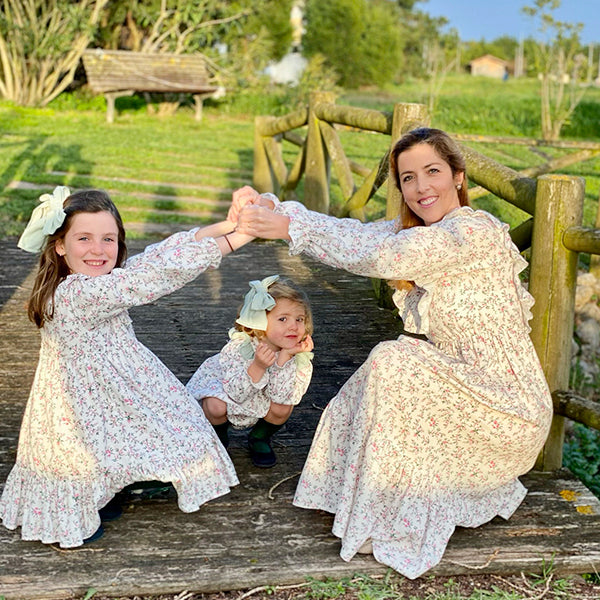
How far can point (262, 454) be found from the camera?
3.61 metres

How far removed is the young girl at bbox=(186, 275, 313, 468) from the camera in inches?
137

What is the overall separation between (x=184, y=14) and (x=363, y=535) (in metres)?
20.8

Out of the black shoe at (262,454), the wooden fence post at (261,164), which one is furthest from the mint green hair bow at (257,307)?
the wooden fence post at (261,164)

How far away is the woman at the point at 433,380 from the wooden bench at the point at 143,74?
17172 millimetres

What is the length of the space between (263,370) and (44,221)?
38.8 inches

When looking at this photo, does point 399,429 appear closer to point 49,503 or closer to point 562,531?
point 562,531

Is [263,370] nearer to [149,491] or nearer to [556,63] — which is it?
[149,491]

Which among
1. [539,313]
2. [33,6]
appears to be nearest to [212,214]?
[539,313]

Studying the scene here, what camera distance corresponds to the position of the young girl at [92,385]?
2.98 meters

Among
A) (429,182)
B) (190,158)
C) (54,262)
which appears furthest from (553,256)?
(190,158)

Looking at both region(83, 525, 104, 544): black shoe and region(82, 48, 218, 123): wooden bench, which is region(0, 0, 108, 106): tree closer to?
region(82, 48, 218, 123): wooden bench

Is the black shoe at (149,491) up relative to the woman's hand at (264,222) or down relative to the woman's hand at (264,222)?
down

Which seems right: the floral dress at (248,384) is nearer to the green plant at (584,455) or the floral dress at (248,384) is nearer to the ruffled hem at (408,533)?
the ruffled hem at (408,533)

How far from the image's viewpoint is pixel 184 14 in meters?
22.0
